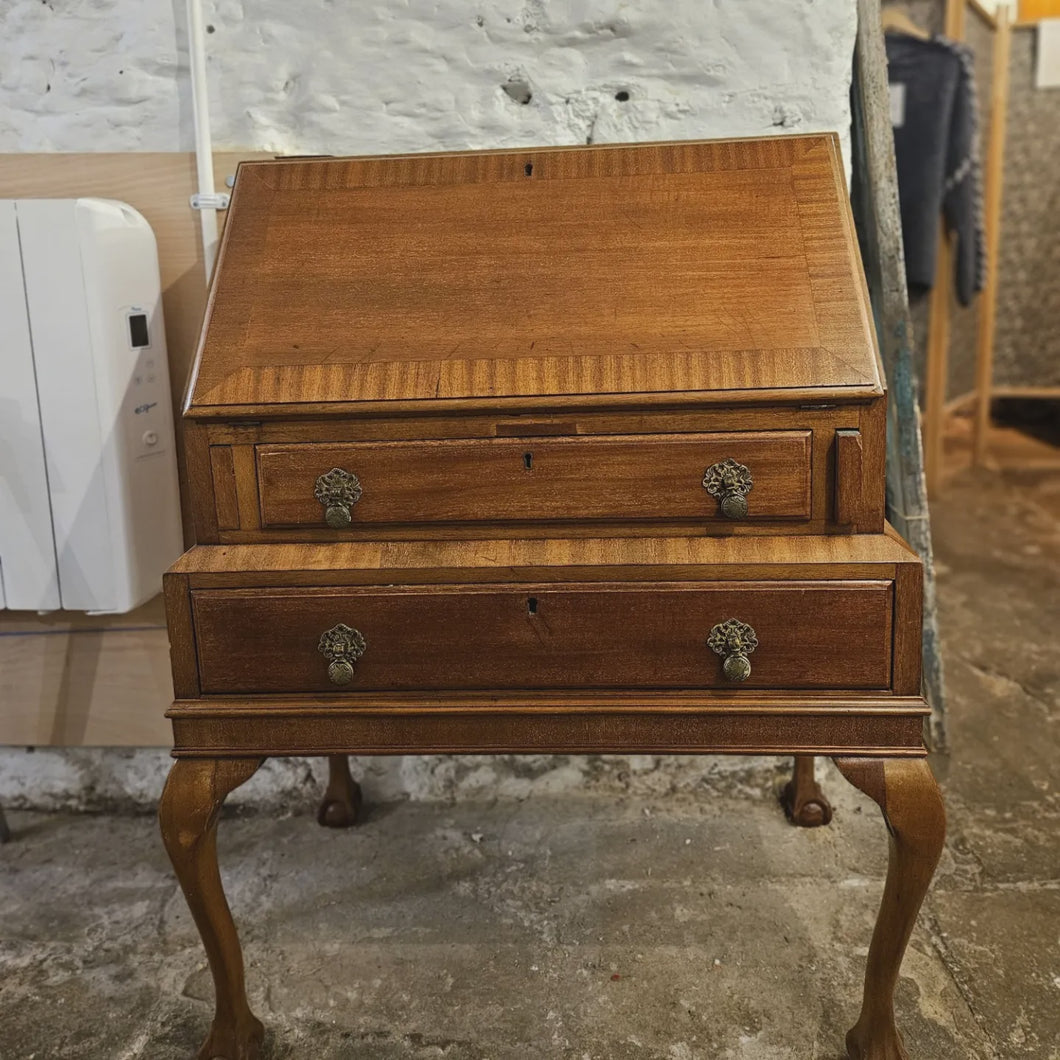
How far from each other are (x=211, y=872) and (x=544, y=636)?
0.62m

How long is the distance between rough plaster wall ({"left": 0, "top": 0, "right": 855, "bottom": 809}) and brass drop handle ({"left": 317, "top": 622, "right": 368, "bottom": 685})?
1117mm

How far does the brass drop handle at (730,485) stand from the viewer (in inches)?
50.8

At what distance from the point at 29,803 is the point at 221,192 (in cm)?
148

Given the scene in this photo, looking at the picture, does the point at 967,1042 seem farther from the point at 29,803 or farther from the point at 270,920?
the point at 29,803

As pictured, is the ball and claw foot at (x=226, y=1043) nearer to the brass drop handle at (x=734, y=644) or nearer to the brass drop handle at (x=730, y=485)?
the brass drop handle at (x=734, y=644)

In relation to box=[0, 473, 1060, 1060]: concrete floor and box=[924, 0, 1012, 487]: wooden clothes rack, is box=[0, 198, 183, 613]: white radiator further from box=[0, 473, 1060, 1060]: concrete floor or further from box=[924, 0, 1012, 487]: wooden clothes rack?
box=[924, 0, 1012, 487]: wooden clothes rack

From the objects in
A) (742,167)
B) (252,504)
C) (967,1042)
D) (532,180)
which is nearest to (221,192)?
(532,180)

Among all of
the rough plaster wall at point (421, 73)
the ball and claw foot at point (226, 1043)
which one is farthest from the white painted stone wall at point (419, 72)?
the ball and claw foot at point (226, 1043)

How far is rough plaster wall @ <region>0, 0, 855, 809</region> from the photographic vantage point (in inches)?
74.9

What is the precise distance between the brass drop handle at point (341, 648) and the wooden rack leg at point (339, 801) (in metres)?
0.85

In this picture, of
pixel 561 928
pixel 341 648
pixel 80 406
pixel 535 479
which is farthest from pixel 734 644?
pixel 80 406

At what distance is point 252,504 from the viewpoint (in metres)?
1.36

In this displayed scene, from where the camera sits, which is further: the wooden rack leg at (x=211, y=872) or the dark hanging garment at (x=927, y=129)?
the dark hanging garment at (x=927, y=129)

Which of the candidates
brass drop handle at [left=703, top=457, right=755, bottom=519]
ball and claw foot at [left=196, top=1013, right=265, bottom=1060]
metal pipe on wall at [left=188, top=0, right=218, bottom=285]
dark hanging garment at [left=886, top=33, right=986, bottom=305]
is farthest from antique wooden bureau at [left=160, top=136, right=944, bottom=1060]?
dark hanging garment at [left=886, top=33, right=986, bottom=305]
